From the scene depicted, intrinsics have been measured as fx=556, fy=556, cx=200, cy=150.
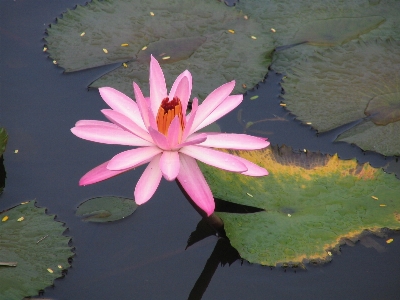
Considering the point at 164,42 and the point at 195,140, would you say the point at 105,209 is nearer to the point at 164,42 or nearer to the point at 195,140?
the point at 195,140

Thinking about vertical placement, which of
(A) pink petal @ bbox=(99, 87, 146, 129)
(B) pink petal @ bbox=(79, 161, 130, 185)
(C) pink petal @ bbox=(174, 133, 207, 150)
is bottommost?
(B) pink petal @ bbox=(79, 161, 130, 185)

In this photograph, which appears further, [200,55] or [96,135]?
[200,55]

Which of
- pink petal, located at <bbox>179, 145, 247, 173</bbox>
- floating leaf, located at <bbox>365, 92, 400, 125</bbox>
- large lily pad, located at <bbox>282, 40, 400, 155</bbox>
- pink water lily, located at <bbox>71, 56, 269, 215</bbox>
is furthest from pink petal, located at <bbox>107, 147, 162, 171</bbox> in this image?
floating leaf, located at <bbox>365, 92, 400, 125</bbox>

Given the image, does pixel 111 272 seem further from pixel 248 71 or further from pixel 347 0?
pixel 347 0

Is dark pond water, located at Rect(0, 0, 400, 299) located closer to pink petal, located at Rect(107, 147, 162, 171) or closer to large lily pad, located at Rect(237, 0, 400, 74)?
large lily pad, located at Rect(237, 0, 400, 74)

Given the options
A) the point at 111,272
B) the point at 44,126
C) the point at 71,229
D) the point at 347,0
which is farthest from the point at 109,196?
the point at 347,0
